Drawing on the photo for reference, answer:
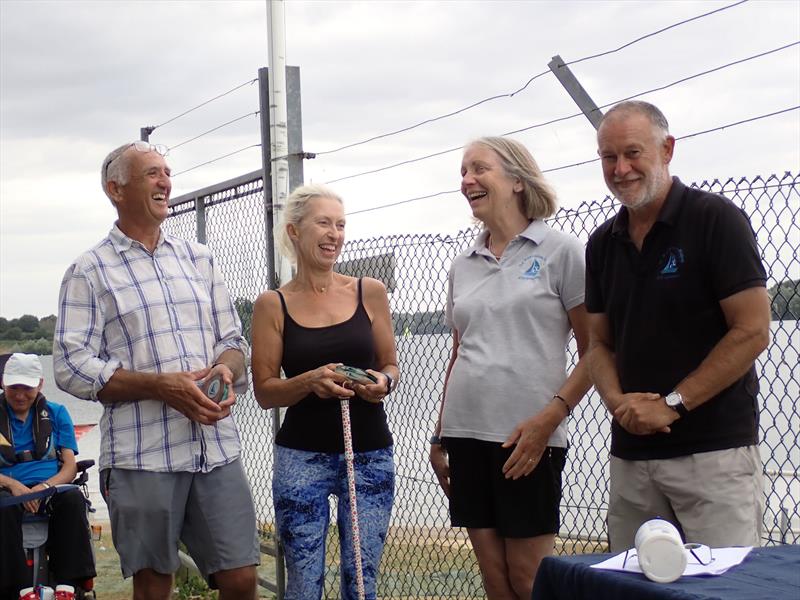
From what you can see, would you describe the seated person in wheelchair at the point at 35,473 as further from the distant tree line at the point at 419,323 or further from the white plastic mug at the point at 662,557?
the white plastic mug at the point at 662,557

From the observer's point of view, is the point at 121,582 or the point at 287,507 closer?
the point at 287,507

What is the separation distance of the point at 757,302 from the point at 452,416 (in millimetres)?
1101

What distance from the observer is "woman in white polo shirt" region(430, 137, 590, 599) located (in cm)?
341

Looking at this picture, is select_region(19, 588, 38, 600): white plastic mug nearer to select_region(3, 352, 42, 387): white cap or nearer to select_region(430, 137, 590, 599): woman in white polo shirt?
select_region(3, 352, 42, 387): white cap

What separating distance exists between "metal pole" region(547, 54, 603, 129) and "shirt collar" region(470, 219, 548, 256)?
42 centimetres

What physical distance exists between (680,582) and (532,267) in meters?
1.50

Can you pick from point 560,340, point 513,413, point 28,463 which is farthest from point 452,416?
point 28,463

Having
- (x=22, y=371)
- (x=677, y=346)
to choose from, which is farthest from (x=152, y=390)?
(x=22, y=371)

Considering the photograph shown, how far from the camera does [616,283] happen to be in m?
3.20

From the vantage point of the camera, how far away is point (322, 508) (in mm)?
3809

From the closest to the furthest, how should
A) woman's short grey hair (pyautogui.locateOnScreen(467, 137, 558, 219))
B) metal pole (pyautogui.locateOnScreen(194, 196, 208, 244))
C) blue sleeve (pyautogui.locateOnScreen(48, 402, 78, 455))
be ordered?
1. woman's short grey hair (pyautogui.locateOnScreen(467, 137, 558, 219))
2. metal pole (pyautogui.locateOnScreen(194, 196, 208, 244))
3. blue sleeve (pyautogui.locateOnScreen(48, 402, 78, 455))

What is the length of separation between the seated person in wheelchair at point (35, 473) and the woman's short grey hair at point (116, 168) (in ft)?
8.84

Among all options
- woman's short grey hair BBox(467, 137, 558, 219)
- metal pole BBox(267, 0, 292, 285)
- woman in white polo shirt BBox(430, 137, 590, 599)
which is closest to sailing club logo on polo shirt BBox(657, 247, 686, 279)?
woman in white polo shirt BBox(430, 137, 590, 599)

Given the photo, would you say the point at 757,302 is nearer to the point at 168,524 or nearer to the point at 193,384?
the point at 193,384
